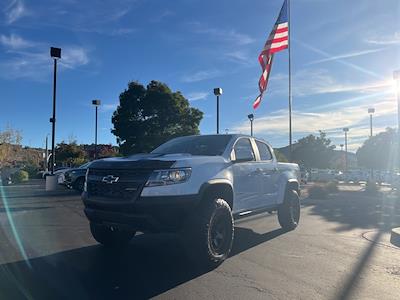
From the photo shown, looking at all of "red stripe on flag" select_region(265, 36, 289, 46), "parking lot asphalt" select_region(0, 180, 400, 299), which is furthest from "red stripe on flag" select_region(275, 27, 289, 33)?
"parking lot asphalt" select_region(0, 180, 400, 299)

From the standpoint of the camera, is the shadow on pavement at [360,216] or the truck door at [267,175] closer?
the truck door at [267,175]

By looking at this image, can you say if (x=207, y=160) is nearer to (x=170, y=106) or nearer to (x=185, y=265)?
(x=185, y=265)

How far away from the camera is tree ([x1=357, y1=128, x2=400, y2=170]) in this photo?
37719 mm

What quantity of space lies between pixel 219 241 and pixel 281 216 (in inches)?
126

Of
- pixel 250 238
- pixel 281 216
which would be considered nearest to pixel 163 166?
pixel 250 238

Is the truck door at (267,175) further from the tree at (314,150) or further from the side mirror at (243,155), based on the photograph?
the tree at (314,150)

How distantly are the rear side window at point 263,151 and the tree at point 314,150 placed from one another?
149 ft

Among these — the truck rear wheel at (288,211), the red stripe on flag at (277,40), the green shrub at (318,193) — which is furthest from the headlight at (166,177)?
the green shrub at (318,193)

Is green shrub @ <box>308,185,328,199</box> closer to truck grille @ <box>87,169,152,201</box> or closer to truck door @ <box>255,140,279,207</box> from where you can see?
truck door @ <box>255,140,279,207</box>

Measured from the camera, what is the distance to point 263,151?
8.48 metres

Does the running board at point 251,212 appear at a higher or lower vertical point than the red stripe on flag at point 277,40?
lower

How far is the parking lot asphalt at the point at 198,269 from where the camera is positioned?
4824 millimetres

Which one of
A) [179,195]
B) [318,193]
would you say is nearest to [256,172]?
[179,195]

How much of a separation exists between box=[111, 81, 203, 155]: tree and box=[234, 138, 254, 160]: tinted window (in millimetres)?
19788
